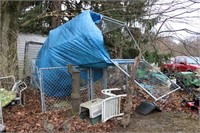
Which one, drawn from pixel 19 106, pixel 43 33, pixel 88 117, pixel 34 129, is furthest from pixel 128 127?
pixel 43 33

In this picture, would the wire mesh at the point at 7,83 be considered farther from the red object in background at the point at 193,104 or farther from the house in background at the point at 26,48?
the red object in background at the point at 193,104

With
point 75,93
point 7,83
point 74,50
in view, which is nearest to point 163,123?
point 75,93

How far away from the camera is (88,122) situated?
4.24m

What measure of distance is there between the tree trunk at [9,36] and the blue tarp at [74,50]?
97cm

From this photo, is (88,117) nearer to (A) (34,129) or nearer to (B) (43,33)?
(A) (34,129)

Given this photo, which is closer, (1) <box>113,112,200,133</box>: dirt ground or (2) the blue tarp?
(1) <box>113,112,200,133</box>: dirt ground

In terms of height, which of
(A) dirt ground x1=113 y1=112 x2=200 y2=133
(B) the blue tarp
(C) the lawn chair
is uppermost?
(B) the blue tarp

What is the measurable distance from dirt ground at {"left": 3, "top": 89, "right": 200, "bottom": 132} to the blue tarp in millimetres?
907

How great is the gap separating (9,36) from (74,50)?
3138mm

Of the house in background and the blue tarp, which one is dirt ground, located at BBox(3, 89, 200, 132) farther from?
the house in background

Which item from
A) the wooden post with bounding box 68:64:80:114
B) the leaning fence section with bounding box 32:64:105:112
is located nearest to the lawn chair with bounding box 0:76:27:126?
the leaning fence section with bounding box 32:64:105:112

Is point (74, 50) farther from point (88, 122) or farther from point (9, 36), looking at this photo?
point (9, 36)

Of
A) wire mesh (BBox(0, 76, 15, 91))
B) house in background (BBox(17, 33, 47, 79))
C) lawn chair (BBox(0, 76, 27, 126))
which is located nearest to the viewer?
lawn chair (BBox(0, 76, 27, 126))

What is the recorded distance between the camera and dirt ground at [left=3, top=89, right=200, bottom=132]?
393 centimetres
